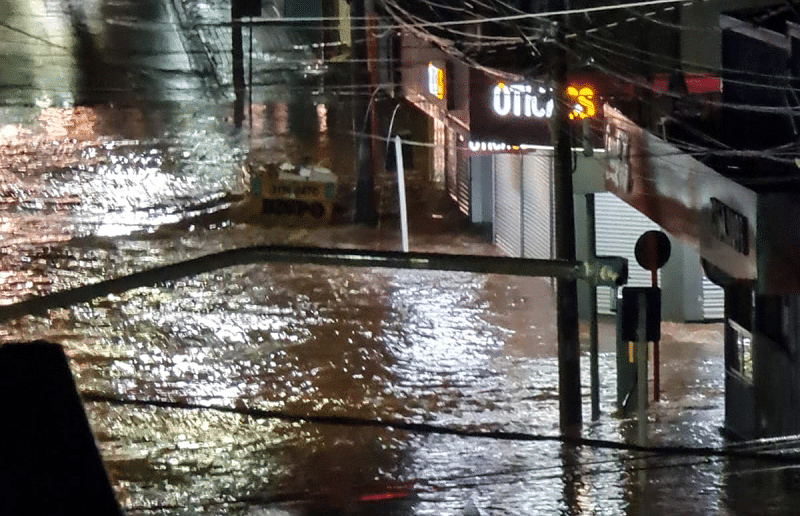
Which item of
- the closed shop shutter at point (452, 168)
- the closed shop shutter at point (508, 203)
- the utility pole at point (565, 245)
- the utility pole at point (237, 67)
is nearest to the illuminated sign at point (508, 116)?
the utility pole at point (565, 245)

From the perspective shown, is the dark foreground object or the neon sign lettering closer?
the dark foreground object

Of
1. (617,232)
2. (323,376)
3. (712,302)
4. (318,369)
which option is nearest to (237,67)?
(617,232)

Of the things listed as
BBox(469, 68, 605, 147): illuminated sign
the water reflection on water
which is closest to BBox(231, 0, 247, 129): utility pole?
the water reflection on water

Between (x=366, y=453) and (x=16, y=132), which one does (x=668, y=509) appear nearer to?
(x=366, y=453)

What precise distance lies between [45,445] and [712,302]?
560 inches

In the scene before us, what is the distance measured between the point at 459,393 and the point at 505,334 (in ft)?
8.13

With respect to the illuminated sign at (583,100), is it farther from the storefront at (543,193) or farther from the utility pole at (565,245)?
the utility pole at (565,245)

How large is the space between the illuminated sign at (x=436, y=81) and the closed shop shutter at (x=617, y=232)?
3.40 m

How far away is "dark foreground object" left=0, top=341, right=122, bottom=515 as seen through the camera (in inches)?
128

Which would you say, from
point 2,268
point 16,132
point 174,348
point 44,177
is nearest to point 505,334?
point 174,348

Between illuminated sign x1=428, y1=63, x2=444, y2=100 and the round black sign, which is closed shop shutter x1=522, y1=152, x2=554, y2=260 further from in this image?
the round black sign

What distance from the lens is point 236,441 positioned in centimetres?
1190

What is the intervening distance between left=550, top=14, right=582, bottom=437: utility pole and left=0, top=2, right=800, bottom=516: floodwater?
1.21 ft

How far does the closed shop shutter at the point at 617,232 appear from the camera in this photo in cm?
1695
